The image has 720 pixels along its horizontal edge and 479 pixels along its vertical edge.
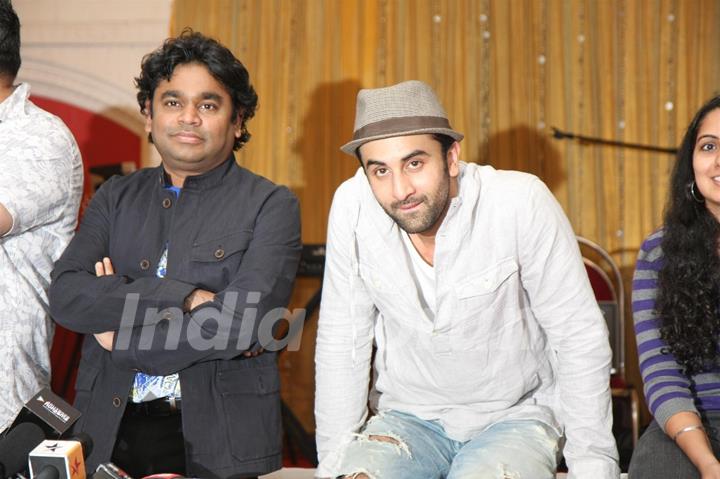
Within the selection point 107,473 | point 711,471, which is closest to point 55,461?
point 107,473

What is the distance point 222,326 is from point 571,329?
0.96m

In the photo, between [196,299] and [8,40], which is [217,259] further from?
[8,40]

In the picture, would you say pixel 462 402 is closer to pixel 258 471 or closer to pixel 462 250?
pixel 462 250

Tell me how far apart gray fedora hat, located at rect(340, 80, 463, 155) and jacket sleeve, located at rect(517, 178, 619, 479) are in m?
0.33

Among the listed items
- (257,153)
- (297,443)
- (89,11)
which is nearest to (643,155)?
(257,153)

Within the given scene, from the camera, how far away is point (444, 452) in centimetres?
236

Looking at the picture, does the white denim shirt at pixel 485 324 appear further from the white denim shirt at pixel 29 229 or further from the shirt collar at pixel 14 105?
the shirt collar at pixel 14 105

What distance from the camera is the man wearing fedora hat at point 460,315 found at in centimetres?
226

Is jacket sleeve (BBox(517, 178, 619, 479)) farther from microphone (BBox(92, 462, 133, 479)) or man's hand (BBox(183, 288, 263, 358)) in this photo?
microphone (BBox(92, 462, 133, 479))

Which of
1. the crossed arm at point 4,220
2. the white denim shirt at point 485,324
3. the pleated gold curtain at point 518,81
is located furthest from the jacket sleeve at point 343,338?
the pleated gold curtain at point 518,81

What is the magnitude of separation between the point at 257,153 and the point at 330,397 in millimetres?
2390

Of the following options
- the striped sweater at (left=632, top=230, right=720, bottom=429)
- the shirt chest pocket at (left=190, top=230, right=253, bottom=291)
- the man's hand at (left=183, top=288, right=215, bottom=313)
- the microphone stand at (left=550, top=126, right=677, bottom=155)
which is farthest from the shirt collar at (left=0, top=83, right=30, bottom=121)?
the microphone stand at (left=550, top=126, right=677, bottom=155)

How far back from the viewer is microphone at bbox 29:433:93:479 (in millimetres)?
1654

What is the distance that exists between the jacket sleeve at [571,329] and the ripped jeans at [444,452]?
0.09m
